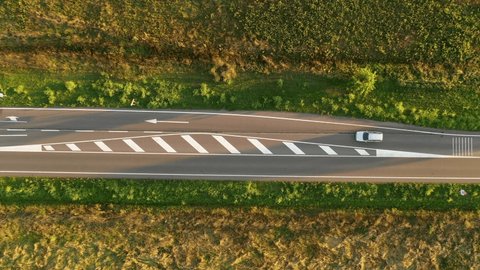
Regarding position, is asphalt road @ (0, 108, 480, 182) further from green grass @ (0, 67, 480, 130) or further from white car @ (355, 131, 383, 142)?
green grass @ (0, 67, 480, 130)

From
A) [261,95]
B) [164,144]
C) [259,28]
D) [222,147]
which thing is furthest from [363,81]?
[164,144]

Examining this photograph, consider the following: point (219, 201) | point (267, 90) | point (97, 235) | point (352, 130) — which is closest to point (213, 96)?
point (267, 90)

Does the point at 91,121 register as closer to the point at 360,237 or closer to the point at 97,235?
the point at 97,235

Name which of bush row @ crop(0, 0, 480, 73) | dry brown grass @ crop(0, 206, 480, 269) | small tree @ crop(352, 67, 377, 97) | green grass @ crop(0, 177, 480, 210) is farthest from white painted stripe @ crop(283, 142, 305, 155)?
bush row @ crop(0, 0, 480, 73)

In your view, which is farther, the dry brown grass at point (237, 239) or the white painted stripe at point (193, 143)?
the dry brown grass at point (237, 239)


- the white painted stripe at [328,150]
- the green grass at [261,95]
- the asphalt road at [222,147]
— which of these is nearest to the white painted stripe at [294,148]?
the asphalt road at [222,147]

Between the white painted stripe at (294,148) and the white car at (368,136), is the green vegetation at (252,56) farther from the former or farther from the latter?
the white painted stripe at (294,148)
